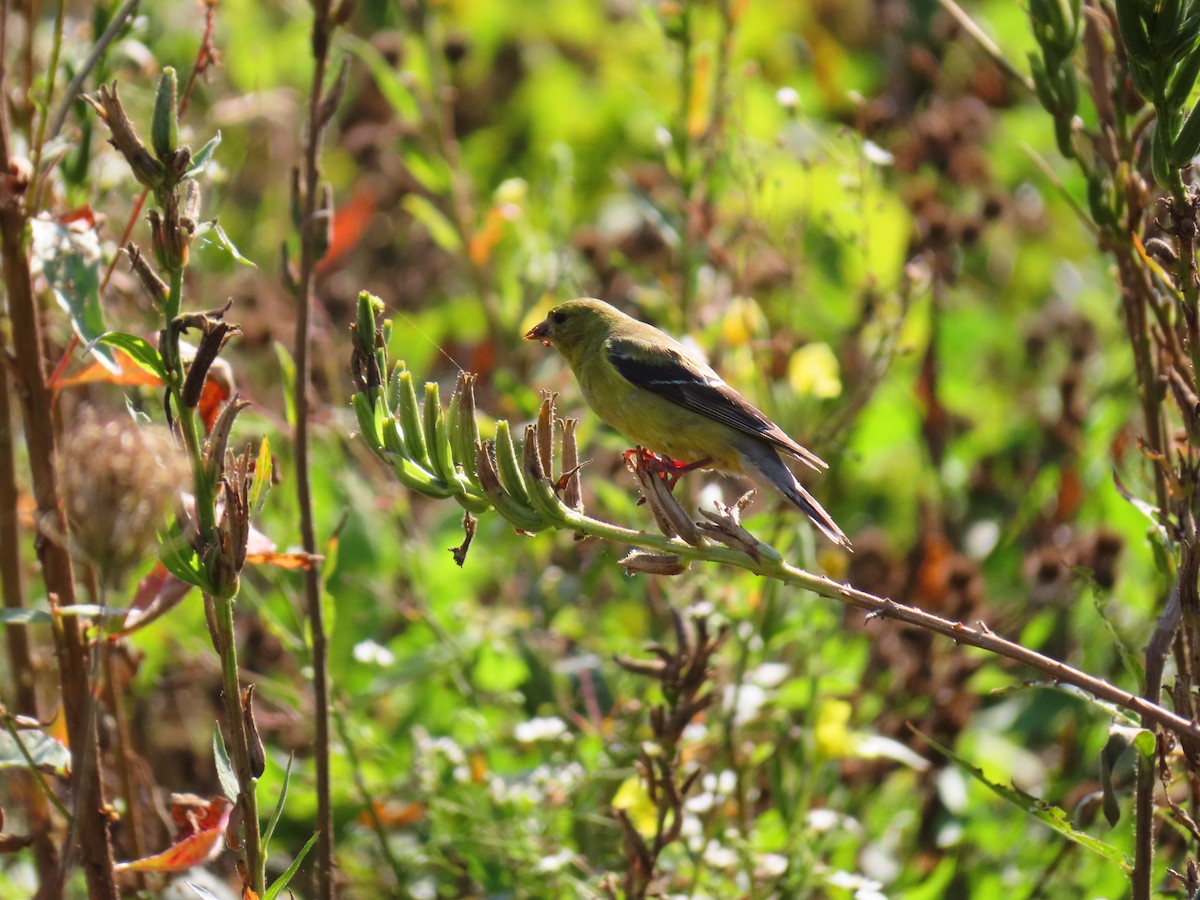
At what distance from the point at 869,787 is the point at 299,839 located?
1.48m

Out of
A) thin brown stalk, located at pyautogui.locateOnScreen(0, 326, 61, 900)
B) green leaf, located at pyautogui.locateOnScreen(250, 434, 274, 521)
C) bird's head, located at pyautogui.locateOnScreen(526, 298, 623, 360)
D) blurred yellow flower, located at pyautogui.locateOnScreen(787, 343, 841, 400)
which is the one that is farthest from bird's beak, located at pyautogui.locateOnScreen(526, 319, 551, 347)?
green leaf, located at pyautogui.locateOnScreen(250, 434, 274, 521)

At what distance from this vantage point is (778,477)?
8.82 ft

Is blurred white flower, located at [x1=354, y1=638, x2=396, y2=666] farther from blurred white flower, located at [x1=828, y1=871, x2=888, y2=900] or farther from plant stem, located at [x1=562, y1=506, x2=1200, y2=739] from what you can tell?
plant stem, located at [x1=562, y1=506, x2=1200, y2=739]

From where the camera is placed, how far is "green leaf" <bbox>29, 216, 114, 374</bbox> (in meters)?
1.70

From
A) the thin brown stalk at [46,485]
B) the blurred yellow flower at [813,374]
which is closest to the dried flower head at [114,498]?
the thin brown stalk at [46,485]

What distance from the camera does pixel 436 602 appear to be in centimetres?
371

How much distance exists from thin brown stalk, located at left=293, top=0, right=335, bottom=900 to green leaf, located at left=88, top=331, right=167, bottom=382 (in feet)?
1.70

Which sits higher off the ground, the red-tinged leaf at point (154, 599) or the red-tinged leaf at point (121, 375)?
the red-tinged leaf at point (121, 375)

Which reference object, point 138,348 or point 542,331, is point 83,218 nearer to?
point 138,348

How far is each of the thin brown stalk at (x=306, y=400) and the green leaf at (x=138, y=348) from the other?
52cm

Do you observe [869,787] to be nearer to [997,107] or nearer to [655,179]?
[655,179]

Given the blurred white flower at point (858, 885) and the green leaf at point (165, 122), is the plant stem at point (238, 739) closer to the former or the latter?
the green leaf at point (165, 122)

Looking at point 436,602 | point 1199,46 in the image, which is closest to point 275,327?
point 436,602

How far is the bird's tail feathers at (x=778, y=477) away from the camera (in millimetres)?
2405
